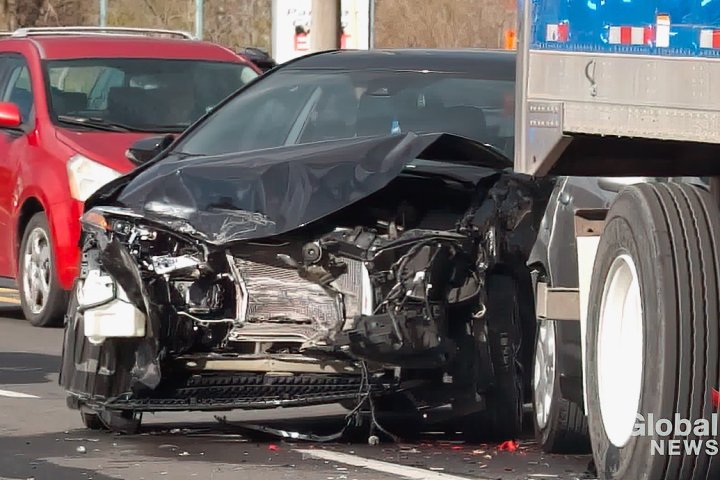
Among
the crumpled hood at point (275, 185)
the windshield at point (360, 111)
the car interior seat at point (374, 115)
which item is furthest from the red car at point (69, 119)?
the crumpled hood at point (275, 185)

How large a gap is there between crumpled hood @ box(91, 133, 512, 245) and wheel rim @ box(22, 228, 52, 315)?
15.9 feet

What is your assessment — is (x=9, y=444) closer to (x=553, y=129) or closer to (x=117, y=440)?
(x=117, y=440)

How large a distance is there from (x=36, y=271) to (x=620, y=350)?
280 inches

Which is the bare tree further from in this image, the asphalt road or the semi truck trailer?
the semi truck trailer

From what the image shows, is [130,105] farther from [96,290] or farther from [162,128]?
[96,290]

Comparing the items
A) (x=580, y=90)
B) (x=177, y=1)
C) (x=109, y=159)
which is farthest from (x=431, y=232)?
(x=177, y=1)

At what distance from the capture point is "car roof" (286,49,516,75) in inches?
336

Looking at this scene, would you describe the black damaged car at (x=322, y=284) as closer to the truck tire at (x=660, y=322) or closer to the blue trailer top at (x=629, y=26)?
the truck tire at (x=660, y=322)

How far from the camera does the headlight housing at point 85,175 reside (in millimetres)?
11680

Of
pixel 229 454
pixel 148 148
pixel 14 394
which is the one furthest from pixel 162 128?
pixel 229 454

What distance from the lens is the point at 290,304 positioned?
7254 millimetres

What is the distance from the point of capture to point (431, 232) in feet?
23.5

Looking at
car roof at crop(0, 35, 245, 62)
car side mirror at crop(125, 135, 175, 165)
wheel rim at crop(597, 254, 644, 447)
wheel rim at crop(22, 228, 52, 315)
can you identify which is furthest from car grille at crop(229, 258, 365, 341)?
car roof at crop(0, 35, 245, 62)

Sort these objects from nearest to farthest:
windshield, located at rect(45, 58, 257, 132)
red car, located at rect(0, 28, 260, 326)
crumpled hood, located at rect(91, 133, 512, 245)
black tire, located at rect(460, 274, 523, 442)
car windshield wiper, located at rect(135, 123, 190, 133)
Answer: crumpled hood, located at rect(91, 133, 512, 245) → black tire, located at rect(460, 274, 523, 442) → red car, located at rect(0, 28, 260, 326) → car windshield wiper, located at rect(135, 123, 190, 133) → windshield, located at rect(45, 58, 257, 132)
